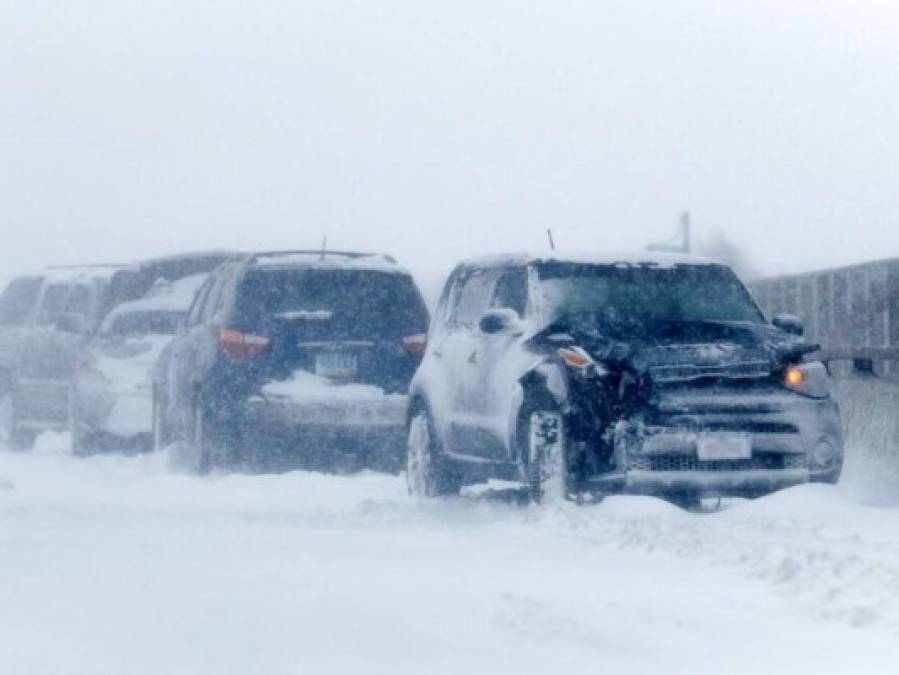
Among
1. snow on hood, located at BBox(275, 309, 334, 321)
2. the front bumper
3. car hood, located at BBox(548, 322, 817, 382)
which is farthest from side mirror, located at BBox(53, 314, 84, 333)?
the front bumper

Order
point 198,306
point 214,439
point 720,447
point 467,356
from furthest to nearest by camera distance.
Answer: point 198,306
point 214,439
point 467,356
point 720,447

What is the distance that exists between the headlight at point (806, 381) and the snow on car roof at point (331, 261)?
14.0ft

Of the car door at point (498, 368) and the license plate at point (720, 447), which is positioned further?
the car door at point (498, 368)

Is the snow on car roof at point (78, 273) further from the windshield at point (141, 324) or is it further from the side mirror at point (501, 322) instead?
the side mirror at point (501, 322)

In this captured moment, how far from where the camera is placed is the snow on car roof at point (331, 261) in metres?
15.3

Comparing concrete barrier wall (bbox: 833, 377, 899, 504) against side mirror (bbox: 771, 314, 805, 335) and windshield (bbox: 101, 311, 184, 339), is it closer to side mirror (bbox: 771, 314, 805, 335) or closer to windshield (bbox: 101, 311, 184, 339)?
side mirror (bbox: 771, 314, 805, 335)

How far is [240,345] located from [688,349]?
13.5 feet

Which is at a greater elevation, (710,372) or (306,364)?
(710,372)

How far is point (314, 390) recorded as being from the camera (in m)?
14.8

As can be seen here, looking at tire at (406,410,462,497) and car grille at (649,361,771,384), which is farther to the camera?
tire at (406,410,462,497)

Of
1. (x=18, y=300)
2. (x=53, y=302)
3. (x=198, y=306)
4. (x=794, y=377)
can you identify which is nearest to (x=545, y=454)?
(x=794, y=377)

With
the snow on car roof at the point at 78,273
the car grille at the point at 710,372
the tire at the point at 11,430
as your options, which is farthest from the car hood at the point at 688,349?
the tire at the point at 11,430

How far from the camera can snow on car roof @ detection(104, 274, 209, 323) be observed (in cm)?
1905

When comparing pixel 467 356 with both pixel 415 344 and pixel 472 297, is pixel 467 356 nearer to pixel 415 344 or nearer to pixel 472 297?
pixel 472 297
